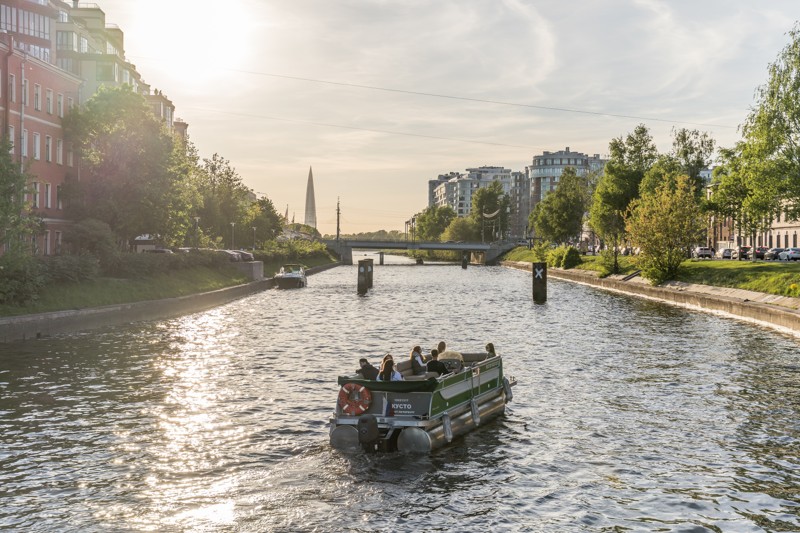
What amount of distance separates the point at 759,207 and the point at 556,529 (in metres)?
62.3

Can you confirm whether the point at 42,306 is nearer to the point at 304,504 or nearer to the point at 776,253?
the point at 304,504

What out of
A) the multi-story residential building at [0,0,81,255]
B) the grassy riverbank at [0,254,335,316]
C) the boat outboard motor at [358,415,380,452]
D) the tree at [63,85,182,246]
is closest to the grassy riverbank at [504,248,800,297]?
the boat outboard motor at [358,415,380,452]

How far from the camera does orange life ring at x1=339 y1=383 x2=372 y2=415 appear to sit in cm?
2056

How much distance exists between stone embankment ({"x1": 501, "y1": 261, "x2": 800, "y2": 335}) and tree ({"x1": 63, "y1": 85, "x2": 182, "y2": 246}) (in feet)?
159

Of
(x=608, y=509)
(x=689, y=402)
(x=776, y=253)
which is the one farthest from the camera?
(x=776, y=253)

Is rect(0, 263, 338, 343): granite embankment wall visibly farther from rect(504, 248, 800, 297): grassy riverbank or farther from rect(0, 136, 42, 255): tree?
rect(504, 248, 800, 297): grassy riverbank

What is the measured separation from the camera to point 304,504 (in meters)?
16.7

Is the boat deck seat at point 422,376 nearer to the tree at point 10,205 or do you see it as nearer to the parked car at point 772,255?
the tree at point 10,205

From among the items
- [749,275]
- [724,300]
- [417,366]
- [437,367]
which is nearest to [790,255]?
[749,275]

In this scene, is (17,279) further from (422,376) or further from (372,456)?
(372,456)

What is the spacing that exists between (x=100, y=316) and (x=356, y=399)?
32564 mm

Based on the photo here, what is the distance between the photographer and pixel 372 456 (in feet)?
66.3

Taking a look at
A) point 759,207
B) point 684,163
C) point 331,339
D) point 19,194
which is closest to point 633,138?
point 684,163

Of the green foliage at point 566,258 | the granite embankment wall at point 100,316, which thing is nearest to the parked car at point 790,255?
the green foliage at point 566,258
